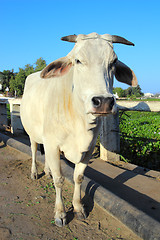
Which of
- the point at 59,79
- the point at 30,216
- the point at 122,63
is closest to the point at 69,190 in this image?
the point at 30,216

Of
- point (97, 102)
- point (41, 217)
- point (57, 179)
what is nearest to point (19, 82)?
point (57, 179)

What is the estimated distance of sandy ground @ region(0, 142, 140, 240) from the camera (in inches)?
91.7

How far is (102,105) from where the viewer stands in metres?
1.81

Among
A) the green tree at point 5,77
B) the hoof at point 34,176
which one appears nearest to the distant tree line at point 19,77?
the green tree at point 5,77

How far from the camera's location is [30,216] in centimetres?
266

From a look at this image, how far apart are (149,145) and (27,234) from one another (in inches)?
136

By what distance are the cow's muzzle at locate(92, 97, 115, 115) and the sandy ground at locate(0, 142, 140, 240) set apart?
4.31 feet

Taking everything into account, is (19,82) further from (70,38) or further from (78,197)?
(70,38)

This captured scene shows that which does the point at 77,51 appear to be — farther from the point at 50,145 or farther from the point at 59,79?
the point at 50,145

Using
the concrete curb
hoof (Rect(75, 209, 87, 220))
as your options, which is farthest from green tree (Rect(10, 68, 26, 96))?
hoof (Rect(75, 209, 87, 220))

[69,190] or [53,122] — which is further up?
[53,122]

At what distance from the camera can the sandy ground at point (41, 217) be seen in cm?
233

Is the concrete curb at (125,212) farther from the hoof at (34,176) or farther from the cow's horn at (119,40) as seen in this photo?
the cow's horn at (119,40)

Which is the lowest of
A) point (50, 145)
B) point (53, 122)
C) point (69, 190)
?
point (69, 190)
